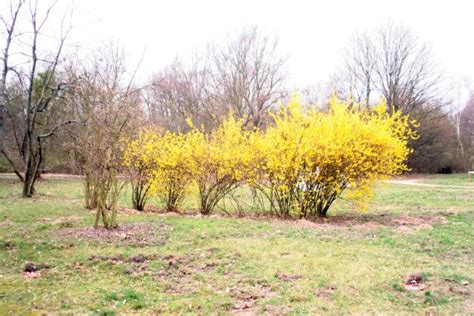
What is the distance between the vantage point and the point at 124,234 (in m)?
8.45

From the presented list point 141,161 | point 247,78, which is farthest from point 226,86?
point 141,161

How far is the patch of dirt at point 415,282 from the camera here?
5301mm

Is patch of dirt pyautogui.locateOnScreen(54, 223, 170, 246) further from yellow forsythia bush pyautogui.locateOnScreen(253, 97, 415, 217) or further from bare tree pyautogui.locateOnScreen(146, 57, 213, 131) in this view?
bare tree pyautogui.locateOnScreen(146, 57, 213, 131)

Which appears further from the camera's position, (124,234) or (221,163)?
(221,163)

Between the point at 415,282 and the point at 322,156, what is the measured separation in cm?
597

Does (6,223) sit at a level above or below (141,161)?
below

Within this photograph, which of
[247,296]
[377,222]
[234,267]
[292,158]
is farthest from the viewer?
[292,158]

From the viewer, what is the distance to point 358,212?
43.1 ft

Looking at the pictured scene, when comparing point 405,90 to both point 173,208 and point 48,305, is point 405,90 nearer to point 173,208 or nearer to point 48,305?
point 173,208

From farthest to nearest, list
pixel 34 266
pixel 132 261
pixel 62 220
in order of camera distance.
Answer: pixel 62 220, pixel 132 261, pixel 34 266

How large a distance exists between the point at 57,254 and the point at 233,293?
133 inches

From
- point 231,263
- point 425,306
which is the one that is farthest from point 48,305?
point 425,306

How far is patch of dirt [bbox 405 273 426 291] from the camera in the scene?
5.30 metres

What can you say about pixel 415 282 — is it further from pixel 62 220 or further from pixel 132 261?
pixel 62 220
